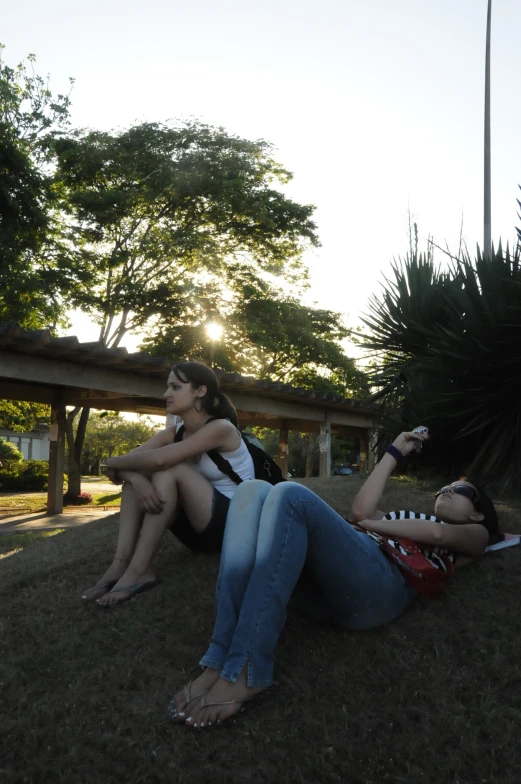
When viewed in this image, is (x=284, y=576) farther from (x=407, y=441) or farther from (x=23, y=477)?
(x=23, y=477)

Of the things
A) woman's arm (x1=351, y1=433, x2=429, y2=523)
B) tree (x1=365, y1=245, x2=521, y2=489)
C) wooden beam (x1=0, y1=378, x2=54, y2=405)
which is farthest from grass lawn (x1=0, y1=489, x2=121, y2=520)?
woman's arm (x1=351, y1=433, x2=429, y2=523)

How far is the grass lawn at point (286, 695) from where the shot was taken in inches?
99.5

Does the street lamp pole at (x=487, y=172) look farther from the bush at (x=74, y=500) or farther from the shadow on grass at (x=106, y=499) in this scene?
the shadow on grass at (x=106, y=499)

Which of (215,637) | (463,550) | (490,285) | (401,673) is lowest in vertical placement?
(401,673)

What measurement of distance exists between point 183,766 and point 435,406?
5084mm

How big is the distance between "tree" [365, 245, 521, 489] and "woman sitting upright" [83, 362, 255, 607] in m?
3.19

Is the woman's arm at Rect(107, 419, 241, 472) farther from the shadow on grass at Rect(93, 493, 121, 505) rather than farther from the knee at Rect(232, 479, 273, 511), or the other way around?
the shadow on grass at Rect(93, 493, 121, 505)

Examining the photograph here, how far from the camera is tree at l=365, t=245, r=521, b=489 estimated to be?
21.0ft

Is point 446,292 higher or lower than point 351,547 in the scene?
higher

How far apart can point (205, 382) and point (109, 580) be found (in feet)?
4.07

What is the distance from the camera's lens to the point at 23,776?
2.54 metres

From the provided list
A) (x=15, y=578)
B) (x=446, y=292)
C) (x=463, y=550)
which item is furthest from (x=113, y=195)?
(x=463, y=550)

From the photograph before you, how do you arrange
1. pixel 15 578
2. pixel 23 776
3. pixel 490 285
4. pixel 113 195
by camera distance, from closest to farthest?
pixel 23 776 < pixel 15 578 < pixel 490 285 < pixel 113 195

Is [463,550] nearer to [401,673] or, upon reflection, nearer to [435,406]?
[401,673]
